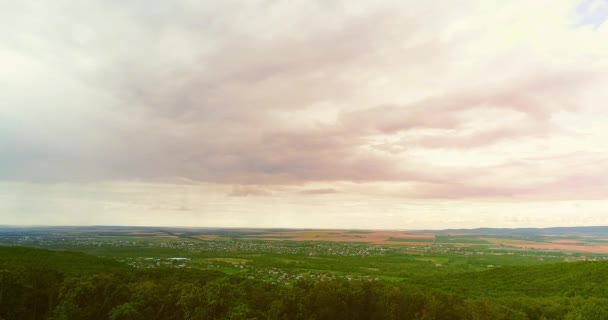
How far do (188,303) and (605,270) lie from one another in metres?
88.6

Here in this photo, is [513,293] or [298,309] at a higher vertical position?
[298,309]

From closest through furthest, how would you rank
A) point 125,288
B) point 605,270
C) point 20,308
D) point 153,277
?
point 20,308
point 125,288
point 153,277
point 605,270

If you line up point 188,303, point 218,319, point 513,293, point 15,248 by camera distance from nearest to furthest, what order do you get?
point 218,319
point 188,303
point 513,293
point 15,248

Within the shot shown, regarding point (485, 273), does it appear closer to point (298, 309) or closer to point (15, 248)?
point (298, 309)

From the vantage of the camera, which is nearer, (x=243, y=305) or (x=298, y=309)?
(x=243, y=305)

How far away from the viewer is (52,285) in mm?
51469

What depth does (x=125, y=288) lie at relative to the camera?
4806 cm

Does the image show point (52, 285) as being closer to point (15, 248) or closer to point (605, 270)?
point (15, 248)

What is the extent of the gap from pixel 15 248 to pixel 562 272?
471 feet

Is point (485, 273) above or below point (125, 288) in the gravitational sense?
below

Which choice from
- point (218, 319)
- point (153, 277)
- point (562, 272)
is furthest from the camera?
point (562, 272)

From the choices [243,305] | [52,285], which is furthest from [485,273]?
[52,285]

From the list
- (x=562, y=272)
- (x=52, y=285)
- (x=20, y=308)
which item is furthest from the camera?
(x=562, y=272)

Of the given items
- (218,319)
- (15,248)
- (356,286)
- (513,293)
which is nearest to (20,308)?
(218,319)
